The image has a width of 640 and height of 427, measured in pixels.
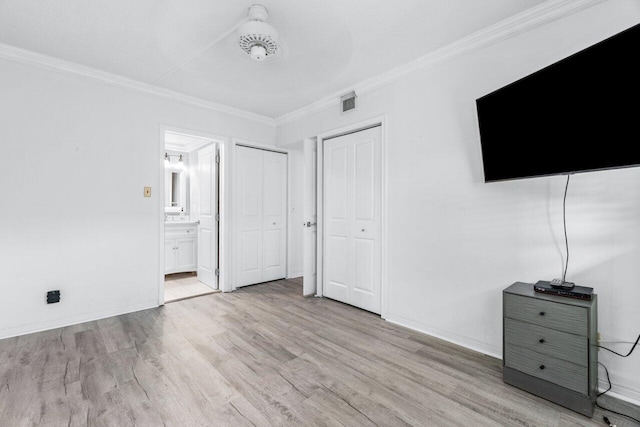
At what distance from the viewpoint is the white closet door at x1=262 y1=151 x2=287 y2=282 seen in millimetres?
4500

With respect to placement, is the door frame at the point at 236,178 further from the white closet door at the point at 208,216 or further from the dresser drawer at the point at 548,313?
the dresser drawer at the point at 548,313

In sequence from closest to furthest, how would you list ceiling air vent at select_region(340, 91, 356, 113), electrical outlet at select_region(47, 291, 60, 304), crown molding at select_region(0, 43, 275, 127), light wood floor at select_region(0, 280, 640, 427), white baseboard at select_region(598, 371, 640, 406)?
light wood floor at select_region(0, 280, 640, 427), white baseboard at select_region(598, 371, 640, 406), crown molding at select_region(0, 43, 275, 127), electrical outlet at select_region(47, 291, 60, 304), ceiling air vent at select_region(340, 91, 356, 113)

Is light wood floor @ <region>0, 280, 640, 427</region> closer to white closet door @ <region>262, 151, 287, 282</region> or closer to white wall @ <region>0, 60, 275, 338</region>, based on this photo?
white wall @ <region>0, 60, 275, 338</region>

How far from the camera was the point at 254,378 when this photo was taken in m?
1.98

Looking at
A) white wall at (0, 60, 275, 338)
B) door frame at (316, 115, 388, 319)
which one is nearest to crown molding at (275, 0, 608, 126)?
door frame at (316, 115, 388, 319)

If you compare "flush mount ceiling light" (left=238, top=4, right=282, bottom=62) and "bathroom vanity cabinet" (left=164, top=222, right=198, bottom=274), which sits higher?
"flush mount ceiling light" (left=238, top=4, right=282, bottom=62)

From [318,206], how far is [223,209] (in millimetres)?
1374

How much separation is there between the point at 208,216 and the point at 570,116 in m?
4.23

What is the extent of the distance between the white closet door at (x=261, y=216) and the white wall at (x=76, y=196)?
3.64 feet

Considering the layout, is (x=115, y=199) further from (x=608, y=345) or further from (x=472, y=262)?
(x=608, y=345)

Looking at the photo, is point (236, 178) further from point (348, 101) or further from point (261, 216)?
point (348, 101)

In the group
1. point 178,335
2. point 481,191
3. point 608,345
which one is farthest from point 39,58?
point 608,345

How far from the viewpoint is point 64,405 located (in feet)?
5.58

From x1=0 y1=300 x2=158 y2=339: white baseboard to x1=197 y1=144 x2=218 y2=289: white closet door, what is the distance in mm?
1015
